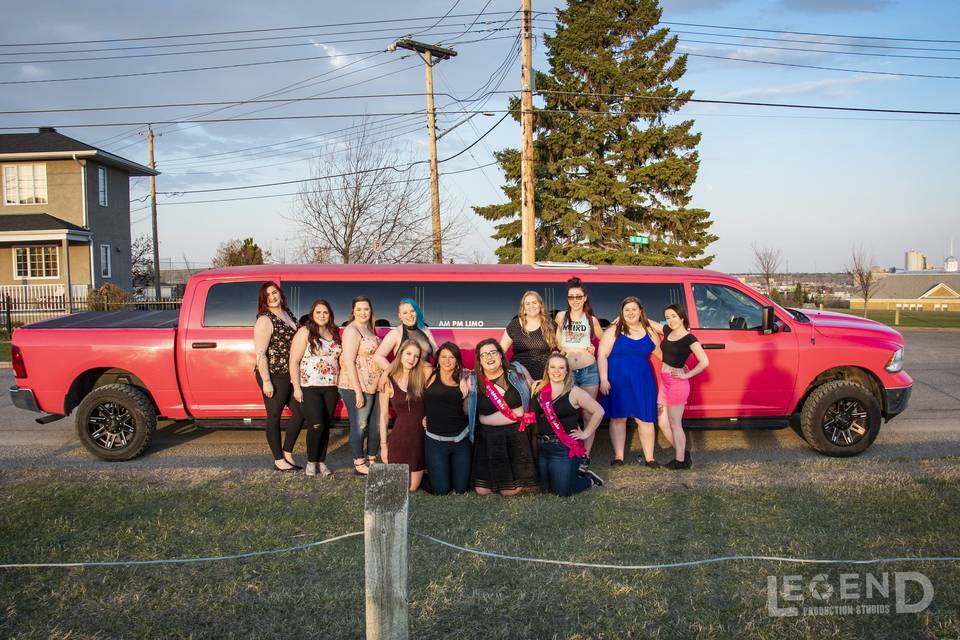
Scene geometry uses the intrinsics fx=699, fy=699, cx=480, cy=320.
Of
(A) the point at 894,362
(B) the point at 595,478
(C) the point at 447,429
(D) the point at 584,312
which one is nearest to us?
(C) the point at 447,429

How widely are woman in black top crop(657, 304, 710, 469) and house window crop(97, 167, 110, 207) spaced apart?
92.2ft

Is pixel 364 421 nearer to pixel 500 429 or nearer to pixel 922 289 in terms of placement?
pixel 500 429

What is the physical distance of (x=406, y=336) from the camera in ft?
20.2

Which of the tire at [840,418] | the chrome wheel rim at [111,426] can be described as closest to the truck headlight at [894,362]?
the tire at [840,418]

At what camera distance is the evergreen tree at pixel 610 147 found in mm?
24891

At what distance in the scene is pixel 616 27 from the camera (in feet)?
83.0

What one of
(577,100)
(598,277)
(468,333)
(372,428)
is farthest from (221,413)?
(577,100)

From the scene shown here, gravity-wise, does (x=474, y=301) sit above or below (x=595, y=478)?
above

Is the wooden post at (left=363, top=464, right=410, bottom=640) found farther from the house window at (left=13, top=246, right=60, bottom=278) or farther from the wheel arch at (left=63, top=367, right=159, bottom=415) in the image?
the house window at (left=13, top=246, right=60, bottom=278)

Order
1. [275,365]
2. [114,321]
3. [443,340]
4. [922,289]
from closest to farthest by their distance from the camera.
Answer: [275,365], [443,340], [114,321], [922,289]

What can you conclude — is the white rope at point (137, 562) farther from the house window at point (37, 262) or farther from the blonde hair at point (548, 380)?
the house window at point (37, 262)

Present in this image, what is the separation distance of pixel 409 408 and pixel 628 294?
2731mm

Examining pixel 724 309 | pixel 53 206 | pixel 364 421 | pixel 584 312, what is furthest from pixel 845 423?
pixel 53 206

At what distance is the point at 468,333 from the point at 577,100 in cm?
2035
